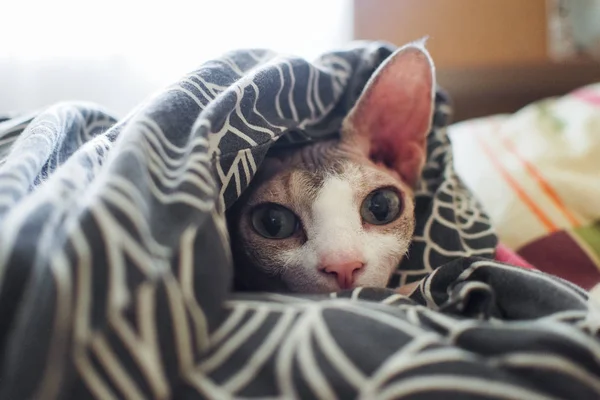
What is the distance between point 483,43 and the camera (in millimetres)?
1855

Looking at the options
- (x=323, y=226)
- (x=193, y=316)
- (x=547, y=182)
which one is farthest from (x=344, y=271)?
(x=547, y=182)

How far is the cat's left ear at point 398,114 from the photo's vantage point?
71 centimetres

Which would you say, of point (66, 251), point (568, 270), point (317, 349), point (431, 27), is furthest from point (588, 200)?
point (431, 27)

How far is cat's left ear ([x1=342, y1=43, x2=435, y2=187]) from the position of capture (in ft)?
2.33

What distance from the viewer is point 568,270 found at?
815 millimetres

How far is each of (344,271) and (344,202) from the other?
0.34ft

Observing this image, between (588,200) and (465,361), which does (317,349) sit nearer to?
(465,361)

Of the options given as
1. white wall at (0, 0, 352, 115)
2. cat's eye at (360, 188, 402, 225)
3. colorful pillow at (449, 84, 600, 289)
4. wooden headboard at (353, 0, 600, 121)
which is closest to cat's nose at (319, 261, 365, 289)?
cat's eye at (360, 188, 402, 225)

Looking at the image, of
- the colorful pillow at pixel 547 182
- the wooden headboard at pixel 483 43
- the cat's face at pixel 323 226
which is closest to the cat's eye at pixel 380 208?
the cat's face at pixel 323 226

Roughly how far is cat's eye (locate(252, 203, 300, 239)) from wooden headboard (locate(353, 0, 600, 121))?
1194mm

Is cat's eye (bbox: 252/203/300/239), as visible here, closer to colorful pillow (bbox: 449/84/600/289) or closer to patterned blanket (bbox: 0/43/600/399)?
patterned blanket (bbox: 0/43/600/399)

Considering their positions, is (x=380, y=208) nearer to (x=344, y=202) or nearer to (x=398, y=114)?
(x=344, y=202)

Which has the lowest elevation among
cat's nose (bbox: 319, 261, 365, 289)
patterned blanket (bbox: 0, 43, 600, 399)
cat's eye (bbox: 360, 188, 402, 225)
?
cat's nose (bbox: 319, 261, 365, 289)

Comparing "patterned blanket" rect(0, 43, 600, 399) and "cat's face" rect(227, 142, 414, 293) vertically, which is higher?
"patterned blanket" rect(0, 43, 600, 399)
